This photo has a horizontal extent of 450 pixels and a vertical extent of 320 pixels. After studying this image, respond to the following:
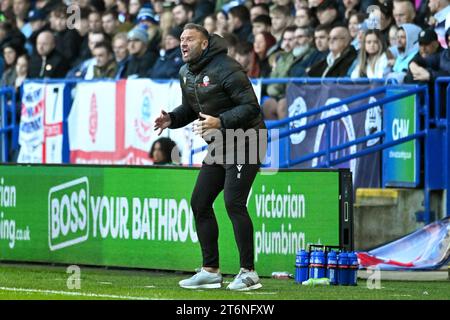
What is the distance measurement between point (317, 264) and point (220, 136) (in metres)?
1.77

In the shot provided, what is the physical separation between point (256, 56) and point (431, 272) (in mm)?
6275

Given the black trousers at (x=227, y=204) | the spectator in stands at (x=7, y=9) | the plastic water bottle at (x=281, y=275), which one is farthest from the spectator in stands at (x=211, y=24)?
the black trousers at (x=227, y=204)

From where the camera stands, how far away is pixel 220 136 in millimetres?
12453

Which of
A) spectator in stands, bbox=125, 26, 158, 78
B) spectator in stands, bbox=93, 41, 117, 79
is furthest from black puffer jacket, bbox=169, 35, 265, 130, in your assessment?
spectator in stands, bbox=93, 41, 117, 79

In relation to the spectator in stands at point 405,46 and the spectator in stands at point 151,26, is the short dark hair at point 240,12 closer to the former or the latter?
the spectator in stands at point 151,26

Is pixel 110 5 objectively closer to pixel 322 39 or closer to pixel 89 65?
pixel 89 65

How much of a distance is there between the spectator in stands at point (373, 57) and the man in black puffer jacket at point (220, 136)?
18.5 ft

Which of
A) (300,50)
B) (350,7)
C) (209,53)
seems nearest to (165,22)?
(300,50)

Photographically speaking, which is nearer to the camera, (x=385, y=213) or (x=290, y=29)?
(x=385, y=213)

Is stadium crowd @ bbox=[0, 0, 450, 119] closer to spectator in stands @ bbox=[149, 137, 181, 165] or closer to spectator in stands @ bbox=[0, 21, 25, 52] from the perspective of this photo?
spectator in stands @ bbox=[0, 21, 25, 52]

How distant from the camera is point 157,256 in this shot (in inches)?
621

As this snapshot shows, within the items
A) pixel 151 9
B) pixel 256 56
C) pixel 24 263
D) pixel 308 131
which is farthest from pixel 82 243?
pixel 151 9

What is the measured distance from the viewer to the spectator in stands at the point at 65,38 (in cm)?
2433

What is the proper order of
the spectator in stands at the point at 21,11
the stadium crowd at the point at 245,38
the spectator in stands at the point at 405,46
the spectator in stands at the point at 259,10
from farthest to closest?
the spectator in stands at the point at 21,11, the spectator in stands at the point at 259,10, the stadium crowd at the point at 245,38, the spectator in stands at the point at 405,46
